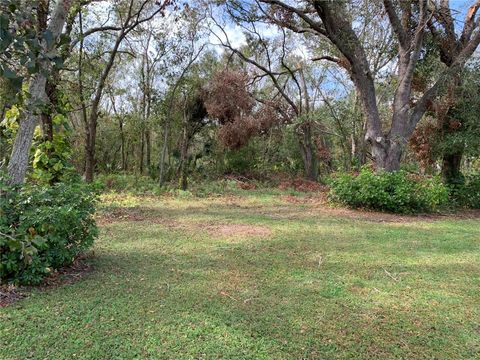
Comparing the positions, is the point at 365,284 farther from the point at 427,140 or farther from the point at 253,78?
the point at 253,78

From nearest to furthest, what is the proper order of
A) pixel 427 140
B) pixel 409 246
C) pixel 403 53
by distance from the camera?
pixel 409 246 → pixel 403 53 → pixel 427 140

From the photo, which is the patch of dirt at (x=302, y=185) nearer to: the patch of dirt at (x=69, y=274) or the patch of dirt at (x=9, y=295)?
the patch of dirt at (x=69, y=274)

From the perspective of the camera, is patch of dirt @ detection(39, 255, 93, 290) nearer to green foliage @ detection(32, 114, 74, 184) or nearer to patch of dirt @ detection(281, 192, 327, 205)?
green foliage @ detection(32, 114, 74, 184)

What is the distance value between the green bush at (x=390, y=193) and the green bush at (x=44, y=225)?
5828 mm

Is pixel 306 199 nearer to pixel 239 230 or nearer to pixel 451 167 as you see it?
pixel 451 167

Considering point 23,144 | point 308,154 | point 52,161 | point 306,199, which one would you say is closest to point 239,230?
point 52,161

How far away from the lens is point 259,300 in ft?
9.73

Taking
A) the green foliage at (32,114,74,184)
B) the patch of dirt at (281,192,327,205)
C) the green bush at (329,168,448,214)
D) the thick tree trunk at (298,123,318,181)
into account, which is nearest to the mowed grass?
the green foliage at (32,114,74,184)

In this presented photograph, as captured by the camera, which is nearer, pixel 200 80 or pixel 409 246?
pixel 409 246

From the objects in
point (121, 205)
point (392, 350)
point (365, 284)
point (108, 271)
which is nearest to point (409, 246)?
point (365, 284)

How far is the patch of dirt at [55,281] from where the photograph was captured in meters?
2.83

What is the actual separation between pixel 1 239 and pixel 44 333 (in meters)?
1.14

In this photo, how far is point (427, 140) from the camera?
9.92 metres

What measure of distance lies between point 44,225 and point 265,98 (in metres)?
12.2
